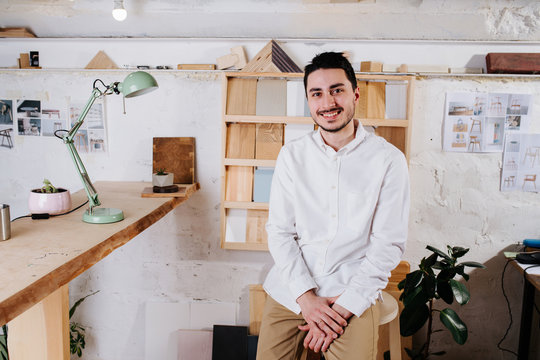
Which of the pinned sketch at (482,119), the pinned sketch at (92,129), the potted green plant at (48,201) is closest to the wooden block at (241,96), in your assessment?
the pinned sketch at (92,129)

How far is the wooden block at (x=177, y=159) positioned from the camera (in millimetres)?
2553

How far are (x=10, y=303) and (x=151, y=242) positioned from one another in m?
1.80

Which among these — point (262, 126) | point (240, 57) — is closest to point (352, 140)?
point (262, 126)

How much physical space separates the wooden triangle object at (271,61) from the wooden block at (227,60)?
0.11 meters

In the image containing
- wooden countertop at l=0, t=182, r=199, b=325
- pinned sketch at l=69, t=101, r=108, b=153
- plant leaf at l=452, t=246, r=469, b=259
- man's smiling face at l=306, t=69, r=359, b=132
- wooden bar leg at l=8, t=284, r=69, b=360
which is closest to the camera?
wooden countertop at l=0, t=182, r=199, b=325

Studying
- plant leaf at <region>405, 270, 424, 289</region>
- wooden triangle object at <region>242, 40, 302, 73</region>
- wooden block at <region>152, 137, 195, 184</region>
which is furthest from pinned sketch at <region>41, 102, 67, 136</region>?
plant leaf at <region>405, 270, 424, 289</region>

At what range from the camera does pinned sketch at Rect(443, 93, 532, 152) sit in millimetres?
2400

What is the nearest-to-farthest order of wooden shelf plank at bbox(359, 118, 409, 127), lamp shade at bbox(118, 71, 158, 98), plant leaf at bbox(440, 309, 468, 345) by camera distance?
lamp shade at bbox(118, 71, 158, 98) → plant leaf at bbox(440, 309, 468, 345) → wooden shelf plank at bbox(359, 118, 409, 127)

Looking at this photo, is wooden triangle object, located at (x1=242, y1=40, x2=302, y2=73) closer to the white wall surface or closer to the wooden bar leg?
the white wall surface

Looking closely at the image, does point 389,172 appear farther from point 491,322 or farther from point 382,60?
point 491,322

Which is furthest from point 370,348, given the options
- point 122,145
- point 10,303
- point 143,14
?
point 143,14

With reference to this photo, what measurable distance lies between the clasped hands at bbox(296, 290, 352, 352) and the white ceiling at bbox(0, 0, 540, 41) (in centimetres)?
166

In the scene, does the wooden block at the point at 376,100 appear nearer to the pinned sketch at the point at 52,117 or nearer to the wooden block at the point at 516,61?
the wooden block at the point at 516,61

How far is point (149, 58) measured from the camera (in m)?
2.54
